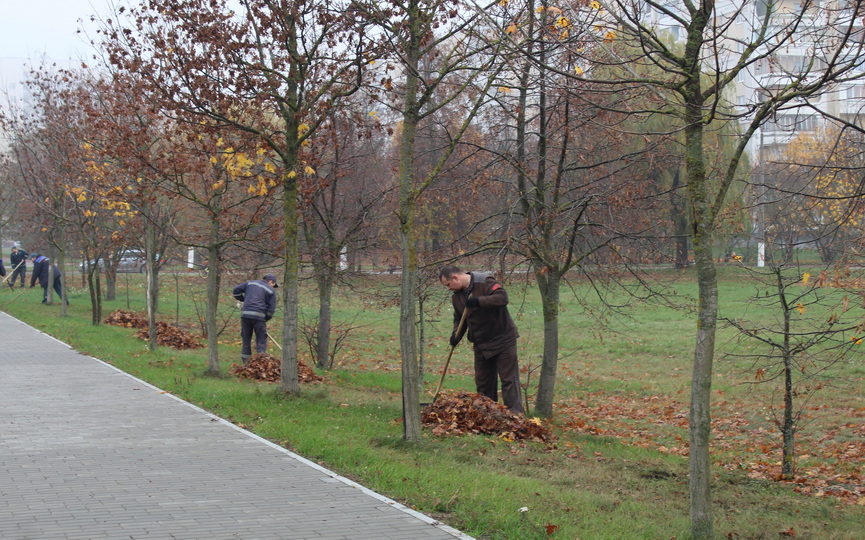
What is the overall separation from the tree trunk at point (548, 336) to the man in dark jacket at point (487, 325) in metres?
1.61

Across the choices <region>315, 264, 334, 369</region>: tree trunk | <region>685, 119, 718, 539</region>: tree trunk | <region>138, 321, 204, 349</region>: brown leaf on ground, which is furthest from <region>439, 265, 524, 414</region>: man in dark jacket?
<region>138, 321, 204, 349</region>: brown leaf on ground

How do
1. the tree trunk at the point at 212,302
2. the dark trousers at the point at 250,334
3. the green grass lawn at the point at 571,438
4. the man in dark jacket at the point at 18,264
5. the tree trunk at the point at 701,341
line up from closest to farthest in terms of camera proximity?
the tree trunk at the point at 701,341 < the green grass lawn at the point at 571,438 < the tree trunk at the point at 212,302 < the dark trousers at the point at 250,334 < the man in dark jacket at the point at 18,264

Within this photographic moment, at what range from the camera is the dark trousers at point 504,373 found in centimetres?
1021

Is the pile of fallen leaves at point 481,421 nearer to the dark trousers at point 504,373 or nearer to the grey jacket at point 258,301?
the dark trousers at point 504,373

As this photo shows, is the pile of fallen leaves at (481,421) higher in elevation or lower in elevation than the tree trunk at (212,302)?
lower

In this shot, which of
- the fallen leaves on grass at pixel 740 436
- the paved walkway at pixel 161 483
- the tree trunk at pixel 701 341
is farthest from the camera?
the fallen leaves on grass at pixel 740 436

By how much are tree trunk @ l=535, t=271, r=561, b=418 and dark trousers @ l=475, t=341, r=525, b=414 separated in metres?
1.62

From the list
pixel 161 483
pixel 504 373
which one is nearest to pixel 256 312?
pixel 504 373

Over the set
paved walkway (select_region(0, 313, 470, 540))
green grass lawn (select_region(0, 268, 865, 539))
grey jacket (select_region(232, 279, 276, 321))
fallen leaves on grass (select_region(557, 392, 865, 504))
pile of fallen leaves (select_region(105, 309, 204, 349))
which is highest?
grey jacket (select_region(232, 279, 276, 321))

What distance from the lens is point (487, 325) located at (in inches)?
402

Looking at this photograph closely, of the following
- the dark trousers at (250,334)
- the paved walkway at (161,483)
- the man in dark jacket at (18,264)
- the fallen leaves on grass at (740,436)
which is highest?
the man in dark jacket at (18,264)

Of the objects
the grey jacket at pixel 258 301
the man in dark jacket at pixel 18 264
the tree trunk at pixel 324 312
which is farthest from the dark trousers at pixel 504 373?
the man in dark jacket at pixel 18 264

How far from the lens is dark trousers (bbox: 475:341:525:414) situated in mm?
10211

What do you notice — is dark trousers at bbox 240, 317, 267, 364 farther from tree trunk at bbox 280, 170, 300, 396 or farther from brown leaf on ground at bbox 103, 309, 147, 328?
brown leaf on ground at bbox 103, 309, 147, 328
